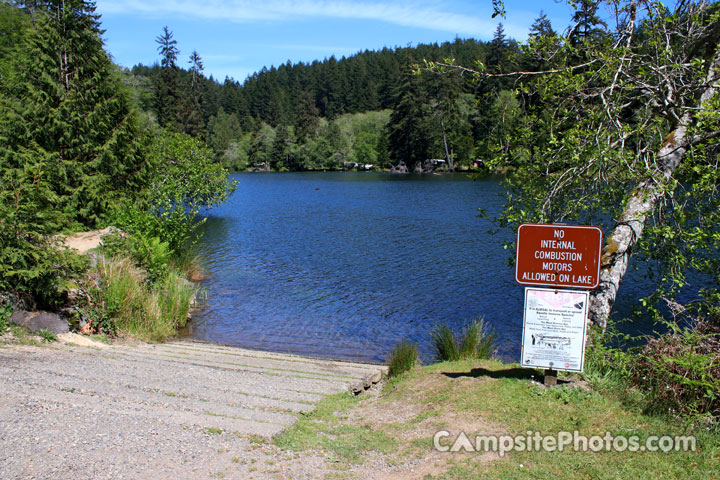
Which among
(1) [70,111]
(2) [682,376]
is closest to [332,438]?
(2) [682,376]

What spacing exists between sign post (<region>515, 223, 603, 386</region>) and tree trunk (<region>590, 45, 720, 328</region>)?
1.57m

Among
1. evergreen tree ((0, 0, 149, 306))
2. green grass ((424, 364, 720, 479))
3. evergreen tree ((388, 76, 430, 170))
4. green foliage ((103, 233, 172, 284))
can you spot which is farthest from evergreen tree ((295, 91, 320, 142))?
green grass ((424, 364, 720, 479))

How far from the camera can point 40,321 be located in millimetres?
9586

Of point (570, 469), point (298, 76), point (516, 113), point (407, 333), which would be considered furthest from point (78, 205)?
point (298, 76)

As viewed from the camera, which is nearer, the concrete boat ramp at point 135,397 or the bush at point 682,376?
the concrete boat ramp at point 135,397

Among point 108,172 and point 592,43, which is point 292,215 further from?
point 592,43

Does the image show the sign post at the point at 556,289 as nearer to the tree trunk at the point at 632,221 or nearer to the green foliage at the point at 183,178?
the tree trunk at the point at 632,221

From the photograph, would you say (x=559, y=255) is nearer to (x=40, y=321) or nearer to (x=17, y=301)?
(x=40, y=321)

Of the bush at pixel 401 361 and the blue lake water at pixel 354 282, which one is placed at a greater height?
the bush at pixel 401 361

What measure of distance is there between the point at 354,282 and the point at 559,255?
14.2 m

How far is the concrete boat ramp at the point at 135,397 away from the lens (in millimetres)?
4961

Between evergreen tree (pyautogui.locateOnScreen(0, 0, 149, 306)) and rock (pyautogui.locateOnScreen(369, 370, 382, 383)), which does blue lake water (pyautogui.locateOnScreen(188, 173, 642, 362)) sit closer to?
rock (pyautogui.locateOnScreen(369, 370, 382, 383))

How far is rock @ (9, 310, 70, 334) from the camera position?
9375 mm

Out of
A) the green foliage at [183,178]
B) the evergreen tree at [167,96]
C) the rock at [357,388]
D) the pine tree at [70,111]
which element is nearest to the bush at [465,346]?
the rock at [357,388]
